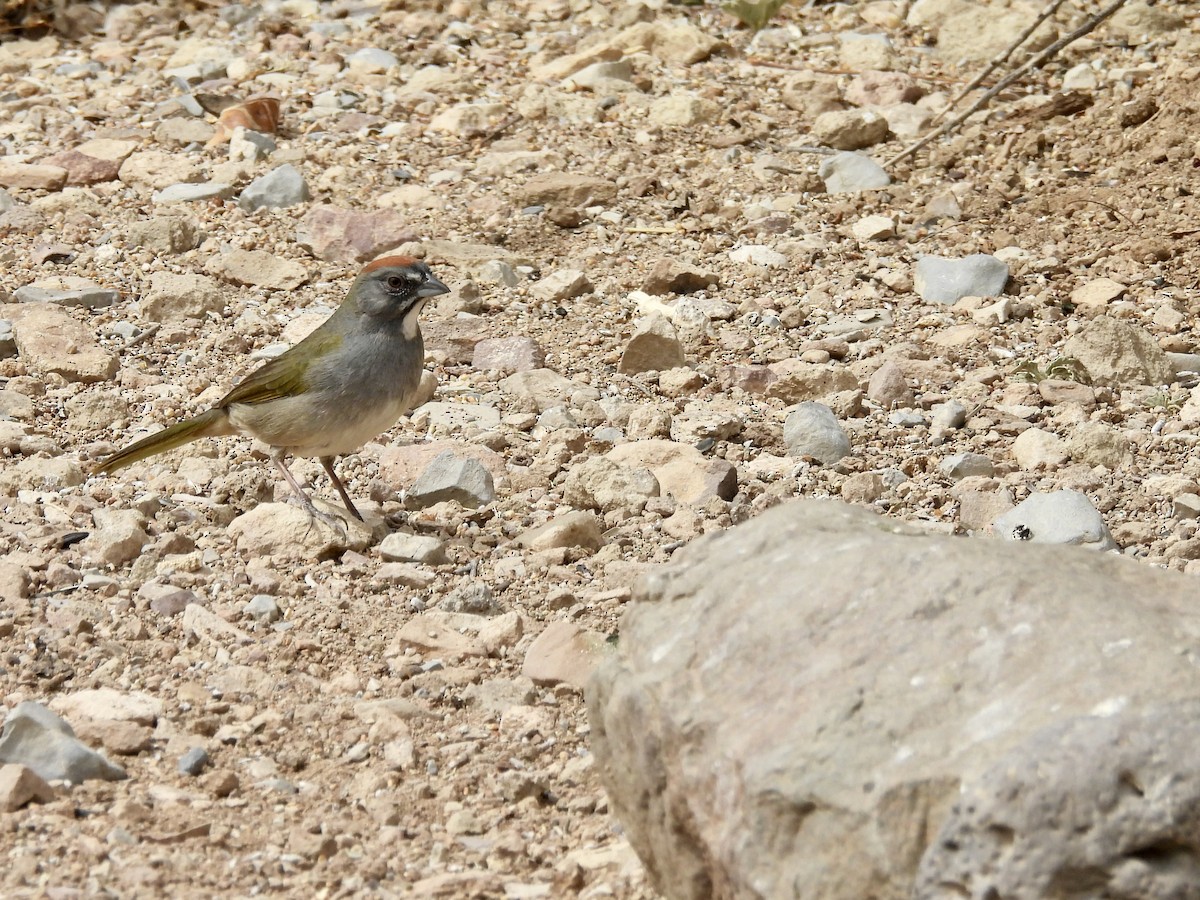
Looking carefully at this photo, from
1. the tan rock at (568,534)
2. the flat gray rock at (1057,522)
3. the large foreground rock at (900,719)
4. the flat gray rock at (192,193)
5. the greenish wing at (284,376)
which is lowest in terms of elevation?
the flat gray rock at (192,193)

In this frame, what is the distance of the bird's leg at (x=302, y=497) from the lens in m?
5.39

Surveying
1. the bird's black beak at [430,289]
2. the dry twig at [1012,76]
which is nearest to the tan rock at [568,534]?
the bird's black beak at [430,289]

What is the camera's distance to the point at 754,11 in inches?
393

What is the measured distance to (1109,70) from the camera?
357 inches

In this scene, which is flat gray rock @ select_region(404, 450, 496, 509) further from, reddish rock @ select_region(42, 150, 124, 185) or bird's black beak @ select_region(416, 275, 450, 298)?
reddish rock @ select_region(42, 150, 124, 185)

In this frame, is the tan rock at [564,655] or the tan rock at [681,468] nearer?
the tan rock at [564,655]

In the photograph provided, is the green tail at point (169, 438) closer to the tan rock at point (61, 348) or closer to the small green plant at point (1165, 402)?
the tan rock at point (61, 348)

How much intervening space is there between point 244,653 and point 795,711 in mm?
2260

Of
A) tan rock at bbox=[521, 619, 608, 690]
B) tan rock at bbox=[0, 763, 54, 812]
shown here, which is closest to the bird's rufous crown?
tan rock at bbox=[521, 619, 608, 690]

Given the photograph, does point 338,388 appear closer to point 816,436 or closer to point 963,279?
point 816,436

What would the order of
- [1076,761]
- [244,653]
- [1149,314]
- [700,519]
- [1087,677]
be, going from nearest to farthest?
1. [1076,761]
2. [1087,677]
3. [244,653]
4. [700,519]
5. [1149,314]

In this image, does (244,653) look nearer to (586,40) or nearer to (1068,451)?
(1068,451)

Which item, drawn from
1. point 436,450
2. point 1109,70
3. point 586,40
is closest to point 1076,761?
point 436,450

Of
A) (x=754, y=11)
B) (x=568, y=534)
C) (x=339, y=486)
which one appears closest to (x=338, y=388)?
(x=339, y=486)
